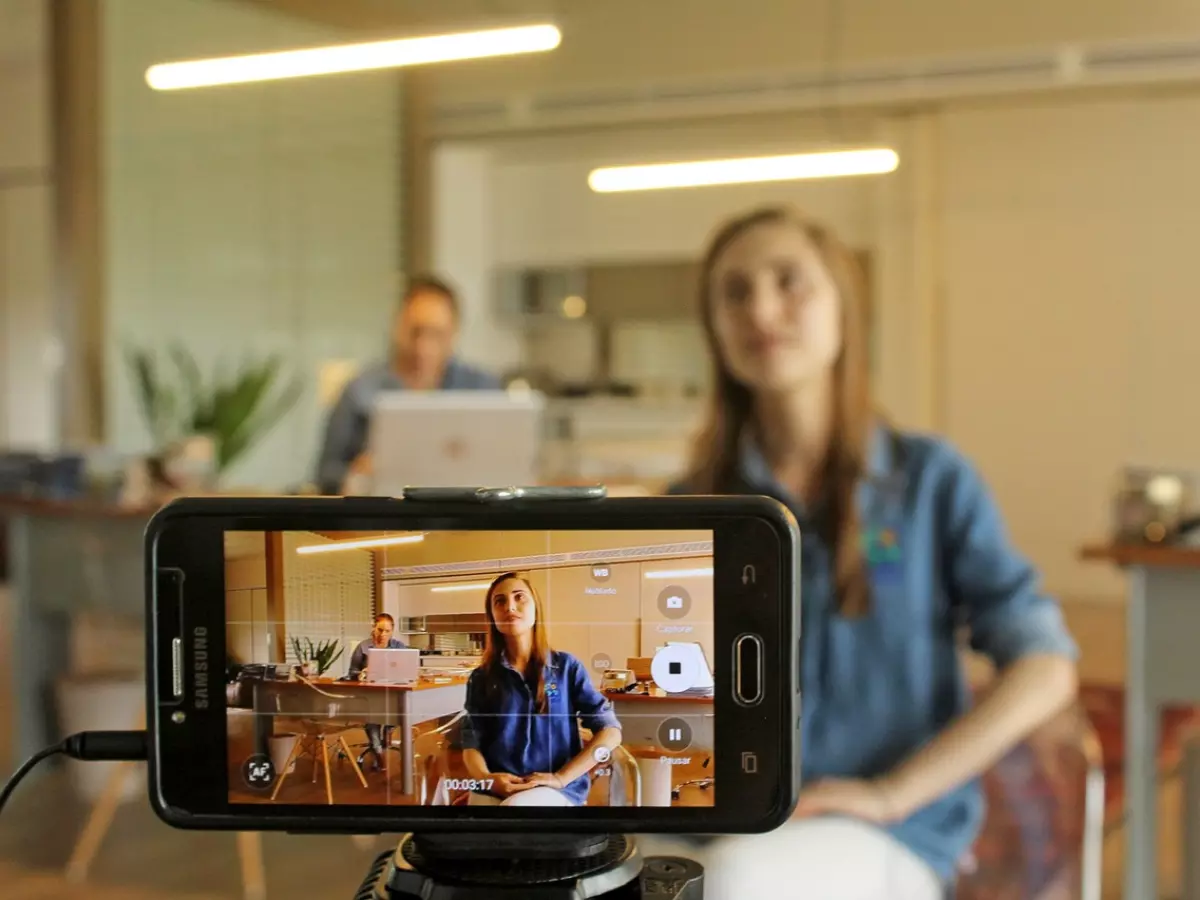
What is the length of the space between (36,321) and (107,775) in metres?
4.66

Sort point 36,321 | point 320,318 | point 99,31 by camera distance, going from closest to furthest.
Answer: point 99,31, point 320,318, point 36,321

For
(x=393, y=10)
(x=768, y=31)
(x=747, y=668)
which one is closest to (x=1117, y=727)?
(x=747, y=668)

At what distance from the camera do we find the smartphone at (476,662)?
1.54 ft

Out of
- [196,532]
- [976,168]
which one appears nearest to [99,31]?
[976,168]

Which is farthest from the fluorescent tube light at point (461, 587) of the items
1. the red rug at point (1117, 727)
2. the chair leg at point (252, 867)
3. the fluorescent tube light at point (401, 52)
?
the fluorescent tube light at point (401, 52)

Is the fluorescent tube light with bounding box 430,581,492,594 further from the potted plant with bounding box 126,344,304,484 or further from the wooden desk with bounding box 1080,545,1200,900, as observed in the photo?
the potted plant with bounding box 126,344,304,484

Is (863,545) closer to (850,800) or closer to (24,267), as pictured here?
(850,800)

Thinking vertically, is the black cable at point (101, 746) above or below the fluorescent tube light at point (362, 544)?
below

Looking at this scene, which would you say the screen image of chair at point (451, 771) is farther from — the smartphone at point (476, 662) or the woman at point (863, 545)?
the woman at point (863, 545)

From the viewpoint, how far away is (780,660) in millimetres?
481

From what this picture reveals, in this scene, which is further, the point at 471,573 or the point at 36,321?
the point at 36,321

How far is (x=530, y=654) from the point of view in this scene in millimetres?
476

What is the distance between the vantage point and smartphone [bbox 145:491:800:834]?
470mm

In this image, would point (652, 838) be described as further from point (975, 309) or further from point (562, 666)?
point (975, 309)
